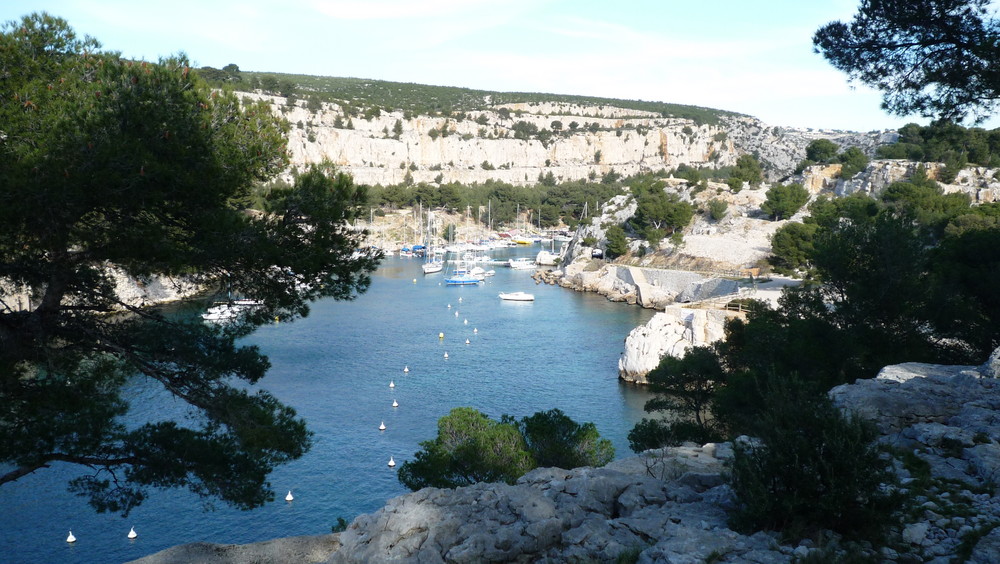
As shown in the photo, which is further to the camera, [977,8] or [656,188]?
[656,188]

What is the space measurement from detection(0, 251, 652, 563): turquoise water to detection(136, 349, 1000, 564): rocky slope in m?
5.83

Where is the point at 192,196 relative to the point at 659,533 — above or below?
above

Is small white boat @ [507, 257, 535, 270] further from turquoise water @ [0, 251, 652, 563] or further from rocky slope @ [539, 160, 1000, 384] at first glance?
turquoise water @ [0, 251, 652, 563]

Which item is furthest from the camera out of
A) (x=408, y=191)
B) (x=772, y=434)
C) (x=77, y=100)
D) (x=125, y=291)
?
(x=408, y=191)

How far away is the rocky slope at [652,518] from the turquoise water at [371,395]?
5.83 m

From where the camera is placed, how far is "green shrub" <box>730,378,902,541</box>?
485 centimetres

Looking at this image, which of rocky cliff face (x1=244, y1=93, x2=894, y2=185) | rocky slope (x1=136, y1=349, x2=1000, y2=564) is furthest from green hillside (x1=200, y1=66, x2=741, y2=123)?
rocky slope (x1=136, y1=349, x2=1000, y2=564)

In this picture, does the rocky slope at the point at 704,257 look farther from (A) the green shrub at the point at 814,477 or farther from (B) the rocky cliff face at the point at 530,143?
(B) the rocky cliff face at the point at 530,143

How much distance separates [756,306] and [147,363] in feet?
54.4

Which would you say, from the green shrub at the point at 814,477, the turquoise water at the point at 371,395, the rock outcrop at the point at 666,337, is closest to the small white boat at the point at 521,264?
the turquoise water at the point at 371,395

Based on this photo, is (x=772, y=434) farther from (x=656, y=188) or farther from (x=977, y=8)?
(x=656, y=188)

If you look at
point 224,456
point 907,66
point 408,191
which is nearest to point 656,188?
point 408,191

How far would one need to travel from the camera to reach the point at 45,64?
717 centimetres

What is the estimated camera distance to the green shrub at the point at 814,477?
485 centimetres
